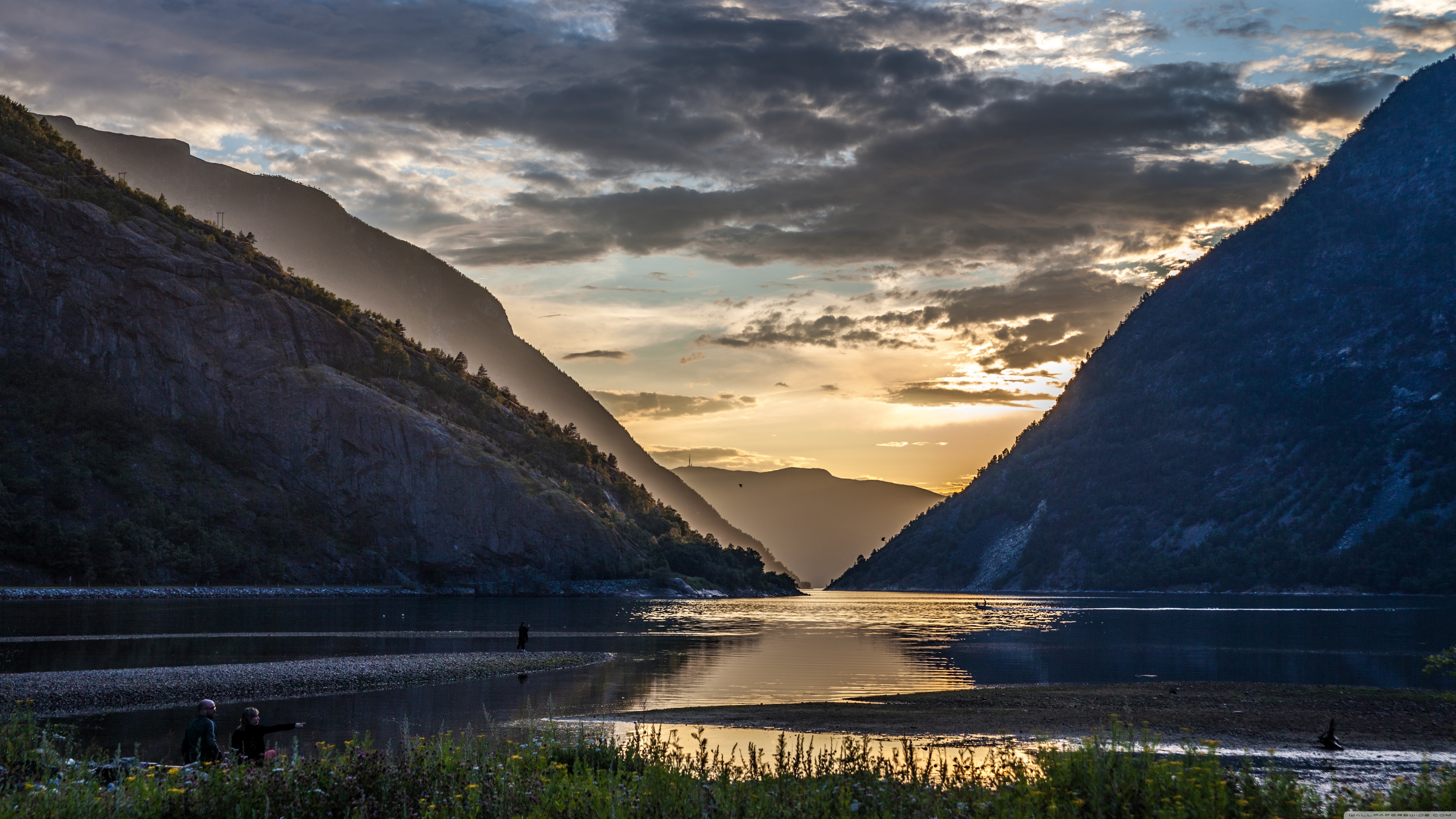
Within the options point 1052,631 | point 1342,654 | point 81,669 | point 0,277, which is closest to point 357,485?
point 0,277

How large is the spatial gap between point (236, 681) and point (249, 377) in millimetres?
158885

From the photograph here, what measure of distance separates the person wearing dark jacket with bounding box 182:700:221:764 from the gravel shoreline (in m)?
14.2

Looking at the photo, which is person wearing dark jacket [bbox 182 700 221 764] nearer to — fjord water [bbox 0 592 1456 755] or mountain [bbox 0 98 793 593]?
fjord water [bbox 0 592 1456 755]

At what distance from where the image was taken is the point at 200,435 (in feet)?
575

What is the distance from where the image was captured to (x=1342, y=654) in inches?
2717

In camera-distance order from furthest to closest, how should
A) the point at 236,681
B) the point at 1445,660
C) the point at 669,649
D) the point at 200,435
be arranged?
the point at 200,435 → the point at 669,649 → the point at 236,681 → the point at 1445,660

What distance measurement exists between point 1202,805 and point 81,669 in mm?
46039

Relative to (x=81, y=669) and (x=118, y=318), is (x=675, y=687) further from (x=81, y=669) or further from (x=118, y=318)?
(x=118, y=318)

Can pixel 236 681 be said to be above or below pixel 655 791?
below

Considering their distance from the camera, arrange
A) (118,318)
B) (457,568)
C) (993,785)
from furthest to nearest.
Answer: (457,568)
(118,318)
(993,785)

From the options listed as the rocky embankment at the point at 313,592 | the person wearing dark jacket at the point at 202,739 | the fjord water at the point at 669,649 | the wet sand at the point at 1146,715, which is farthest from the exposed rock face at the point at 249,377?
the person wearing dark jacket at the point at 202,739

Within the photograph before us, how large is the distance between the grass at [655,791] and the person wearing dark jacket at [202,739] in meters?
3.38

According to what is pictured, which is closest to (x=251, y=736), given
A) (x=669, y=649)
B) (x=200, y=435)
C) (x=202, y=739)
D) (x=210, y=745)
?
(x=210, y=745)

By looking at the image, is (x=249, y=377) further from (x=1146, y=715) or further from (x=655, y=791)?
(x=655, y=791)
